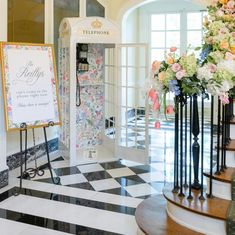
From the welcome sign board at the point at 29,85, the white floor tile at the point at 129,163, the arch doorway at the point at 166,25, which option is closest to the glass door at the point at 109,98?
the white floor tile at the point at 129,163

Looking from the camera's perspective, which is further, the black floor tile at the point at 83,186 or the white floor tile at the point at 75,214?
the black floor tile at the point at 83,186

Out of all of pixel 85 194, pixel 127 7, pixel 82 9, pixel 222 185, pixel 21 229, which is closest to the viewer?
pixel 222 185

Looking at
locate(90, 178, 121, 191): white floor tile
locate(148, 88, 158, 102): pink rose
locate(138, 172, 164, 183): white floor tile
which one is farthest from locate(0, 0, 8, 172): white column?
locate(148, 88, 158, 102): pink rose

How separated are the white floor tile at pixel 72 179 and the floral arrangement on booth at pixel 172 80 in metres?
2.07

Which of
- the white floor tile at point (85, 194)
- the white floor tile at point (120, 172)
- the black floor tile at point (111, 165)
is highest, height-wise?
the black floor tile at point (111, 165)

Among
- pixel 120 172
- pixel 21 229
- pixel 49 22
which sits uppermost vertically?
pixel 49 22

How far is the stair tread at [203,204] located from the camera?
Result: 2699 millimetres

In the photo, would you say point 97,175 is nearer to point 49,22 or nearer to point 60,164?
point 60,164

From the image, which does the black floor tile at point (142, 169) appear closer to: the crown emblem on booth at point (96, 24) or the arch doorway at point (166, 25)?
the crown emblem on booth at point (96, 24)

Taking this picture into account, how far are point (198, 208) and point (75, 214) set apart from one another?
1.36 metres

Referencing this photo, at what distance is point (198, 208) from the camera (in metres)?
2.79

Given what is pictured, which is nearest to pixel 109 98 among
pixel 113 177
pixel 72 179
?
pixel 113 177

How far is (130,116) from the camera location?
8477mm

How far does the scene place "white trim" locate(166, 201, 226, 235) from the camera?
268cm
